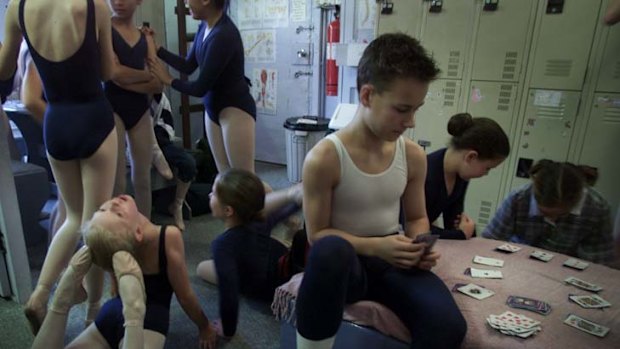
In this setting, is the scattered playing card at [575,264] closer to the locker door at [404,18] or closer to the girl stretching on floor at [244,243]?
the girl stretching on floor at [244,243]

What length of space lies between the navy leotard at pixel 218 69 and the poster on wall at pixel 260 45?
2474mm

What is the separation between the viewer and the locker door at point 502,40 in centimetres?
272

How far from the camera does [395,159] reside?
4.54ft

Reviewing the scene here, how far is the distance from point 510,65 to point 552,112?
419 millimetres

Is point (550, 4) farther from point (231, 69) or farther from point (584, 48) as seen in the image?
point (231, 69)

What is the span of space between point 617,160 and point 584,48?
2.41ft

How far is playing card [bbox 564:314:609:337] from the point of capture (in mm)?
1222

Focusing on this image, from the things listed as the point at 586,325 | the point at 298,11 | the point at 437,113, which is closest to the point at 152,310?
the point at 586,325

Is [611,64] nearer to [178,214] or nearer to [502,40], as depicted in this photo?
[502,40]

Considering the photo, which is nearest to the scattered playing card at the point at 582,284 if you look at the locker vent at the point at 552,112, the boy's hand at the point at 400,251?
the boy's hand at the point at 400,251

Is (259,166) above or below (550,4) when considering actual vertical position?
below

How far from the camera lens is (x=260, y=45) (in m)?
4.71

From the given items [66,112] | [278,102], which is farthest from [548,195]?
[278,102]

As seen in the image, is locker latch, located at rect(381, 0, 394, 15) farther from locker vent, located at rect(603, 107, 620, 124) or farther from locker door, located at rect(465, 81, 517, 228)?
locker vent, located at rect(603, 107, 620, 124)
